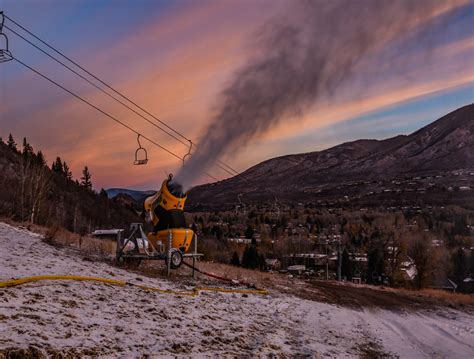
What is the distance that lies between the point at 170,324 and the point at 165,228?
41.6 ft

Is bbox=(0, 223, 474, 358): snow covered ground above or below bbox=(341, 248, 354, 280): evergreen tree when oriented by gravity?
above

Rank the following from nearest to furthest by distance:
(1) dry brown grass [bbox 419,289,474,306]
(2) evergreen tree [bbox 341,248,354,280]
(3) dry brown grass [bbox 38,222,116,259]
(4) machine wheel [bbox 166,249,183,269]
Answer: (3) dry brown grass [bbox 38,222,116,259], (4) machine wheel [bbox 166,249,183,269], (1) dry brown grass [bbox 419,289,474,306], (2) evergreen tree [bbox 341,248,354,280]

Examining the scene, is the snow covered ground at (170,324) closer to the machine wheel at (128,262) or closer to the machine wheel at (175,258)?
the machine wheel at (128,262)

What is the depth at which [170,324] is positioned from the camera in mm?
10898

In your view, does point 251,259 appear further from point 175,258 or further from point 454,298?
point 175,258

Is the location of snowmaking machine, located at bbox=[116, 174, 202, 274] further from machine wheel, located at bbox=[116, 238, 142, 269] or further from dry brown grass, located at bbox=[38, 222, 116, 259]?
dry brown grass, located at bbox=[38, 222, 116, 259]

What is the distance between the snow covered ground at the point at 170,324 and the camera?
8.51 m

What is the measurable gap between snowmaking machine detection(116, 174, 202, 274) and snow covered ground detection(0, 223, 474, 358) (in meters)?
3.57

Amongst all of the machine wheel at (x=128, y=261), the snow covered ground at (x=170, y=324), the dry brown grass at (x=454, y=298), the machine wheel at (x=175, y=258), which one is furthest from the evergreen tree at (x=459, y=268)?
the machine wheel at (x=128, y=261)

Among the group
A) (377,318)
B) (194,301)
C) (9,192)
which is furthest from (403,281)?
(194,301)

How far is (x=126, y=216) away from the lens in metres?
150

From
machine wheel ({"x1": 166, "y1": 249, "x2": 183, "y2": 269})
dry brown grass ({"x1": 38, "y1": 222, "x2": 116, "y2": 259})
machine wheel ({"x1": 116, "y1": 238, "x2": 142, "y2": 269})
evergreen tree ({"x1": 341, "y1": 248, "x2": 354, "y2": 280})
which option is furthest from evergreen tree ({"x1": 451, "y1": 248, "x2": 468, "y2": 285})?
machine wheel ({"x1": 116, "y1": 238, "x2": 142, "y2": 269})

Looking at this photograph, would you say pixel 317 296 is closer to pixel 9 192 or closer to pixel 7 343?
pixel 7 343

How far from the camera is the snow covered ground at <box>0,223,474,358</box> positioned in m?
8.51
